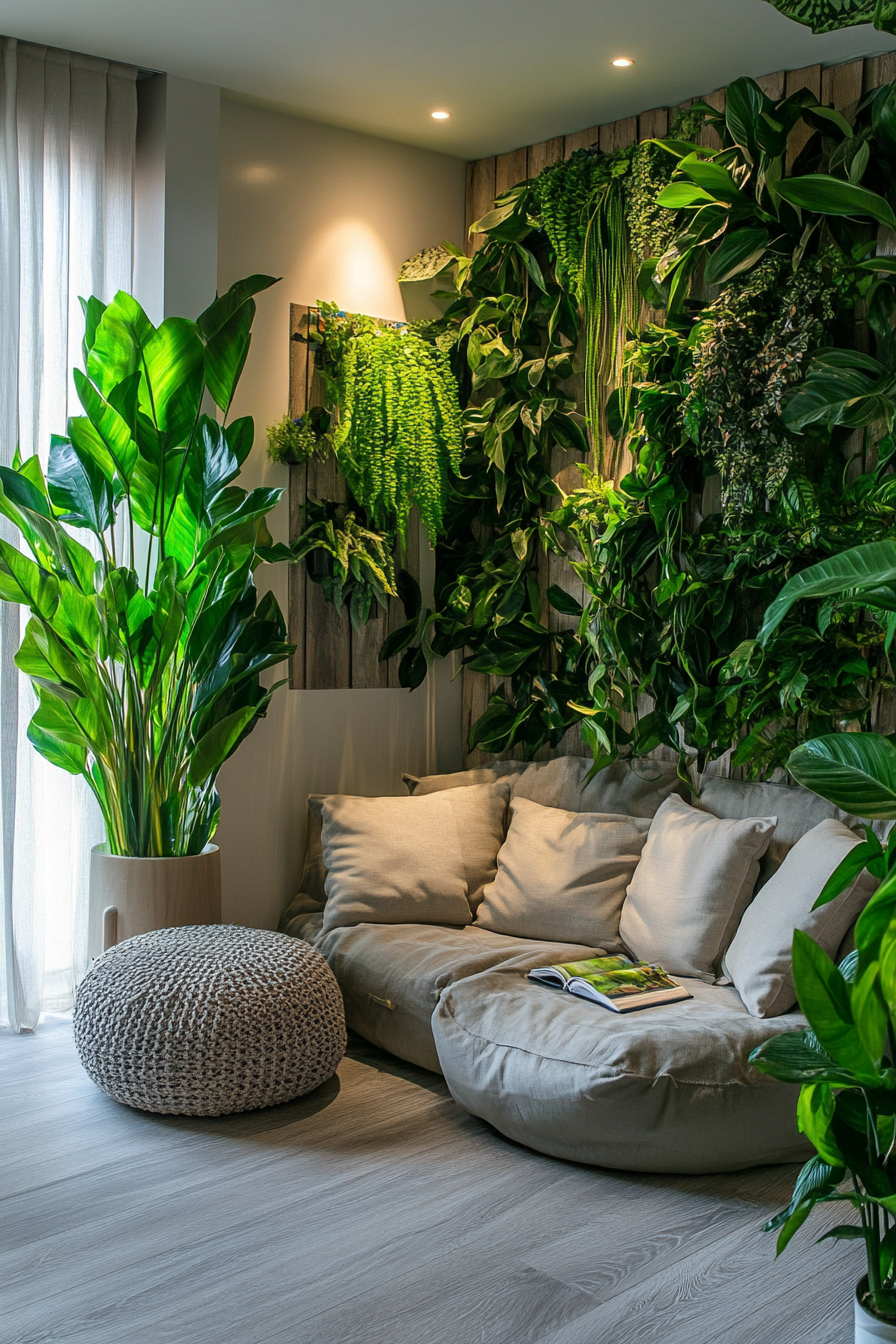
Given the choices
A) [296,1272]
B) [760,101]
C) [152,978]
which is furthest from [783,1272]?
[760,101]

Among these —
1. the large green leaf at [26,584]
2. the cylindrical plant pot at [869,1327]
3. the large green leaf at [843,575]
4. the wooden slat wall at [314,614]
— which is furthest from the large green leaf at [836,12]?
the cylindrical plant pot at [869,1327]

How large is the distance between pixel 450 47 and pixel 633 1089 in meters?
2.70

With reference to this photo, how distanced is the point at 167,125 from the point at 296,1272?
3031 millimetres

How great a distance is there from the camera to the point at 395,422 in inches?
147

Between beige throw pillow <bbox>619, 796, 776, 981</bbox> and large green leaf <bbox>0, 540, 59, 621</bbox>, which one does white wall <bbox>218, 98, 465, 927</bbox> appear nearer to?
large green leaf <bbox>0, 540, 59, 621</bbox>

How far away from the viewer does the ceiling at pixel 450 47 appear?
9.86 feet

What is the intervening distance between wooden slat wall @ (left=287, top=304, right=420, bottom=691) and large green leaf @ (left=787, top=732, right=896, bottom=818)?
224cm

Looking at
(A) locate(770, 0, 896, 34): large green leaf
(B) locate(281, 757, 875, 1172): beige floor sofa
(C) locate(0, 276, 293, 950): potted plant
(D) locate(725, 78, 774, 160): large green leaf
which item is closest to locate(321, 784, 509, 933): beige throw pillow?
(B) locate(281, 757, 875, 1172): beige floor sofa

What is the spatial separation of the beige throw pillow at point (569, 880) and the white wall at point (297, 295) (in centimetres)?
72

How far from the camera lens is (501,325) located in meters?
4.02

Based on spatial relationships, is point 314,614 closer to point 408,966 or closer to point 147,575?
point 147,575

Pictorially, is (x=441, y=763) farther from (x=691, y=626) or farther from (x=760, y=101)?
(x=760, y=101)

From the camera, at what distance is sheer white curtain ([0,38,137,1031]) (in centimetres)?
331

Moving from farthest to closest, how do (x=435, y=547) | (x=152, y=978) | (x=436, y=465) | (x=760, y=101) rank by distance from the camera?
(x=435, y=547) < (x=436, y=465) < (x=760, y=101) < (x=152, y=978)
